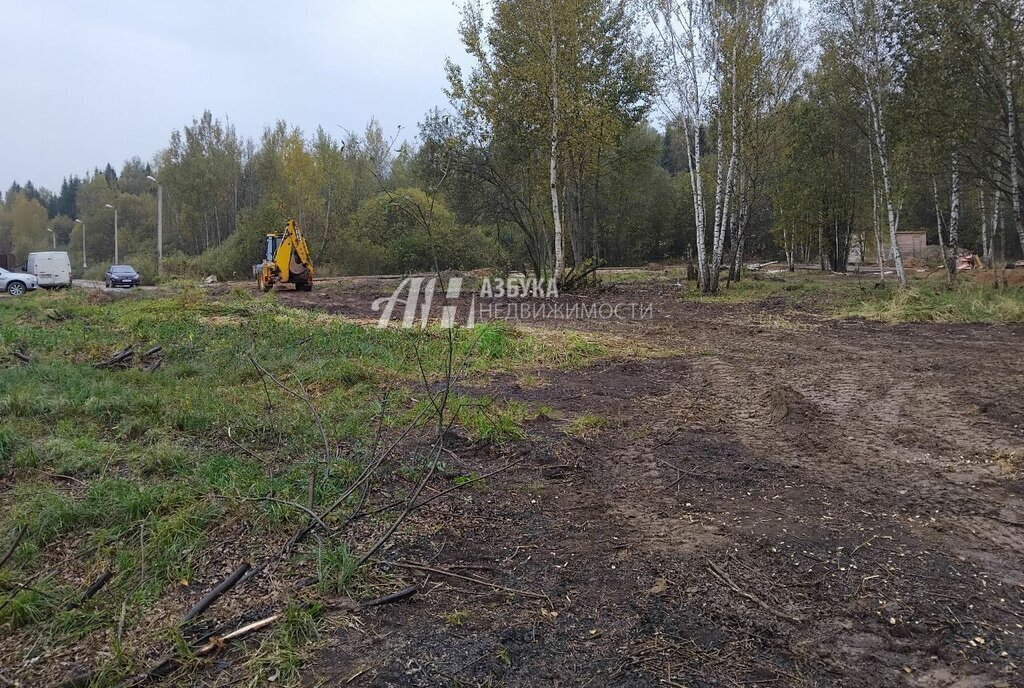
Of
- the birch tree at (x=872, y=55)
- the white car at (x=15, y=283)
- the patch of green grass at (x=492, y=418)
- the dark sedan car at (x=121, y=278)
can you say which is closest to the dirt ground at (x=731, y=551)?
the patch of green grass at (x=492, y=418)

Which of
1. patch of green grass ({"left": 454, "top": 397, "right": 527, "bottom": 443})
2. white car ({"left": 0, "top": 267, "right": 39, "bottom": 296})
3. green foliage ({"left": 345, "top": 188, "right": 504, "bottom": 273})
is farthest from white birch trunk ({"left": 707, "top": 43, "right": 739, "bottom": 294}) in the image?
white car ({"left": 0, "top": 267, "right": 39, "bottom": 296})

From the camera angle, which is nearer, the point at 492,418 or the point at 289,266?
the point at 492,418

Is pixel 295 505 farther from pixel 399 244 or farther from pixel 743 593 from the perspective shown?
pixel 399 244

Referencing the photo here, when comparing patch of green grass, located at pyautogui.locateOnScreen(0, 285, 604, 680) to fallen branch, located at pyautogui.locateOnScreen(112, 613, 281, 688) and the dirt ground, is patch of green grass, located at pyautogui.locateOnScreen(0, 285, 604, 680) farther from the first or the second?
the dirt ground

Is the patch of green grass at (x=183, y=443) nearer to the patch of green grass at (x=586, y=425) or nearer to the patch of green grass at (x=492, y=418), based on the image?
the patch of green grass at (x=492, y=418)

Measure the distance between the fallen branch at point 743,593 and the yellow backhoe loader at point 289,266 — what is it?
20.9 meters

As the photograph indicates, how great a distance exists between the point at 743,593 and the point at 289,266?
2146 centimetres

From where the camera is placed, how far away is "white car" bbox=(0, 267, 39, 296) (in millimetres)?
26312

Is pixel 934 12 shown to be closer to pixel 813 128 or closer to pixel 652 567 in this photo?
Answer: pixel 813 128

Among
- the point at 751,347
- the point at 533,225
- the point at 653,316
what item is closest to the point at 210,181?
the point at 533,225

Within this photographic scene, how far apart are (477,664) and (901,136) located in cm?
1809

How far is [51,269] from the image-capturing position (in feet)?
97.3

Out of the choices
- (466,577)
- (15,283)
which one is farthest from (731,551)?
(15,283)

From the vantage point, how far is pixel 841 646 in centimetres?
272
